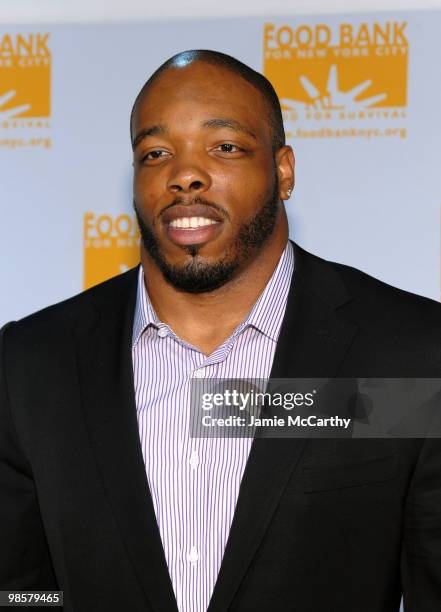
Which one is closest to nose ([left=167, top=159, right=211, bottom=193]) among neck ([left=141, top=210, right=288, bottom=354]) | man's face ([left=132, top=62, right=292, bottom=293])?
man's face ([left=132, top=62, right=292, bottom=293])

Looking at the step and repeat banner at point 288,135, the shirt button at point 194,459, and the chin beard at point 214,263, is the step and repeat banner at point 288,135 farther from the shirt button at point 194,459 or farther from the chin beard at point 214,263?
the shirt button at point 194,459

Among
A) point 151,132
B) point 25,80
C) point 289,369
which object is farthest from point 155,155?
point 25,80

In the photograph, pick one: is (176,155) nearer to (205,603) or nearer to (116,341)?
(116,341)

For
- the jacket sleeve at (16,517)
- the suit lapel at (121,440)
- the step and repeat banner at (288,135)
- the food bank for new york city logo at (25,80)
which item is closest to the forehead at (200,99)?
the suit lapel at (121,440)

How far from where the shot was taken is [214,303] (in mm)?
1893

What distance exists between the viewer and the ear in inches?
77.5

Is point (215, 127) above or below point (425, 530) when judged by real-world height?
above

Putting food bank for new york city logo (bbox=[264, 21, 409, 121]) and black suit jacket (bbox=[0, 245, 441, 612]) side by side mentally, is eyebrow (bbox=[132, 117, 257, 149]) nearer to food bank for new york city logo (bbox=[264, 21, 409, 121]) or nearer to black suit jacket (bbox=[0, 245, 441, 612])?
black suit jacket (bbox=[0, 245, 441, 612])

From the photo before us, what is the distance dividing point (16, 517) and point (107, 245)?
3.26 ft

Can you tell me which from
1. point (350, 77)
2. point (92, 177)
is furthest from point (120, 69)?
point (350, 77)

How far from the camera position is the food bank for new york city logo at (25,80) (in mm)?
2715

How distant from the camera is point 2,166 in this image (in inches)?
108

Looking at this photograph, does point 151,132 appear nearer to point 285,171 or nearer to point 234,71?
point 234,71

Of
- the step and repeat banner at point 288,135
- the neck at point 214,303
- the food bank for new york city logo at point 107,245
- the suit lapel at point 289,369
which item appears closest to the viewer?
the suit lapel at point 289,369
